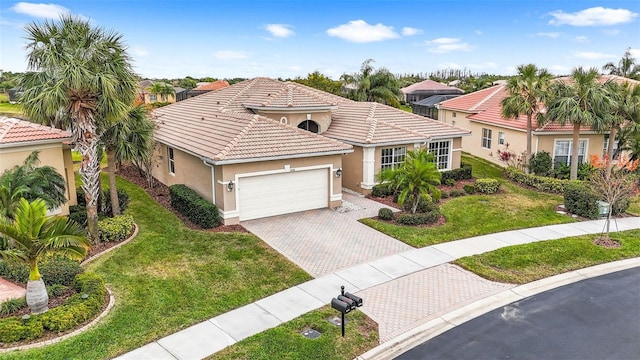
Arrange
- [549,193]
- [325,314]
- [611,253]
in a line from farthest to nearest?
1. [549,193]
2. [611,253]
3. [325,314]

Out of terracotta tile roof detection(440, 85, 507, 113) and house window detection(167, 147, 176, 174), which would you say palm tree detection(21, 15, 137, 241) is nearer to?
house window detection(167, 147, 176, 174)

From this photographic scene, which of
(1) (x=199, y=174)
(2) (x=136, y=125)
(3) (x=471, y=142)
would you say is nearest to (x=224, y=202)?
(1) (x=199, y=174)

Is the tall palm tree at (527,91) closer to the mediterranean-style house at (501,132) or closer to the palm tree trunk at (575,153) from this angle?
the mediterranean-style house at (501,132)

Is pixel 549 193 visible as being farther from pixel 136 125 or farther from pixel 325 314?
pixel 136 125

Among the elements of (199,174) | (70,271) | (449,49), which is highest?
(449,49)

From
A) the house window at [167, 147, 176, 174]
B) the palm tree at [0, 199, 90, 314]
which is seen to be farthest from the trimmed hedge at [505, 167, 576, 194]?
the palm tree at [0, 199, 90, 314]

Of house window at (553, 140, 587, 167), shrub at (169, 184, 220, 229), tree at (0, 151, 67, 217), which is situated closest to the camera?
tree at (0, 151, 67, 217)
